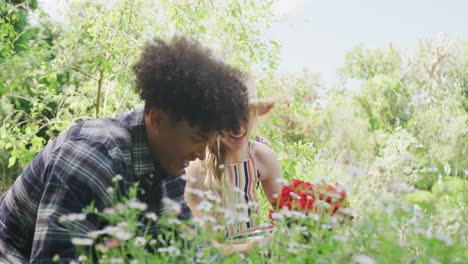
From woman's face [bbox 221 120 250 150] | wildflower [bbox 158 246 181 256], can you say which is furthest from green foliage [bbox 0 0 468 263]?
woman's face [bbox 221 120 250 150]

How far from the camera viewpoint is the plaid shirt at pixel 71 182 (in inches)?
70.2

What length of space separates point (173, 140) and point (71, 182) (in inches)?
14.4

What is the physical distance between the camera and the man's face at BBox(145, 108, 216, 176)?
1994 millimetres

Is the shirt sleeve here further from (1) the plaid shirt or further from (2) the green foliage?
(2) the green foliage

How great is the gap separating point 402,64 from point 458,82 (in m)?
1.31

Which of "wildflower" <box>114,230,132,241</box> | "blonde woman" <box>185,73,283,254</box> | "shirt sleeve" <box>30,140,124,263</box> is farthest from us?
"blonde woman" <box>185,73,283,254</box>

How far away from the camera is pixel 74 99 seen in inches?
196

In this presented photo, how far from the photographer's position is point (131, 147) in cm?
206

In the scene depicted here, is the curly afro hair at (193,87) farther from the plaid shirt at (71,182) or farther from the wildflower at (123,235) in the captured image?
the wildflower at (123,235)

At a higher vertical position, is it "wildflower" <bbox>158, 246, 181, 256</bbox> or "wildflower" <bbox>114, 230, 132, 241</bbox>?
"wildflower" <bbox>114, 230, 132, 241</bbox>

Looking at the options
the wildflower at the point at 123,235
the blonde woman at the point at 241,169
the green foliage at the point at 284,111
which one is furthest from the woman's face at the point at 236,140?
the wildflower at the point at 123,235

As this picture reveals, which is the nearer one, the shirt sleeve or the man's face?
the shirt sleeve

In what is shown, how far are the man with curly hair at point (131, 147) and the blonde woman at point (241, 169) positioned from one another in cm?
79

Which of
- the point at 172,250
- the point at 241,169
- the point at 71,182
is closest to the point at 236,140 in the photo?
the point at 241,169
